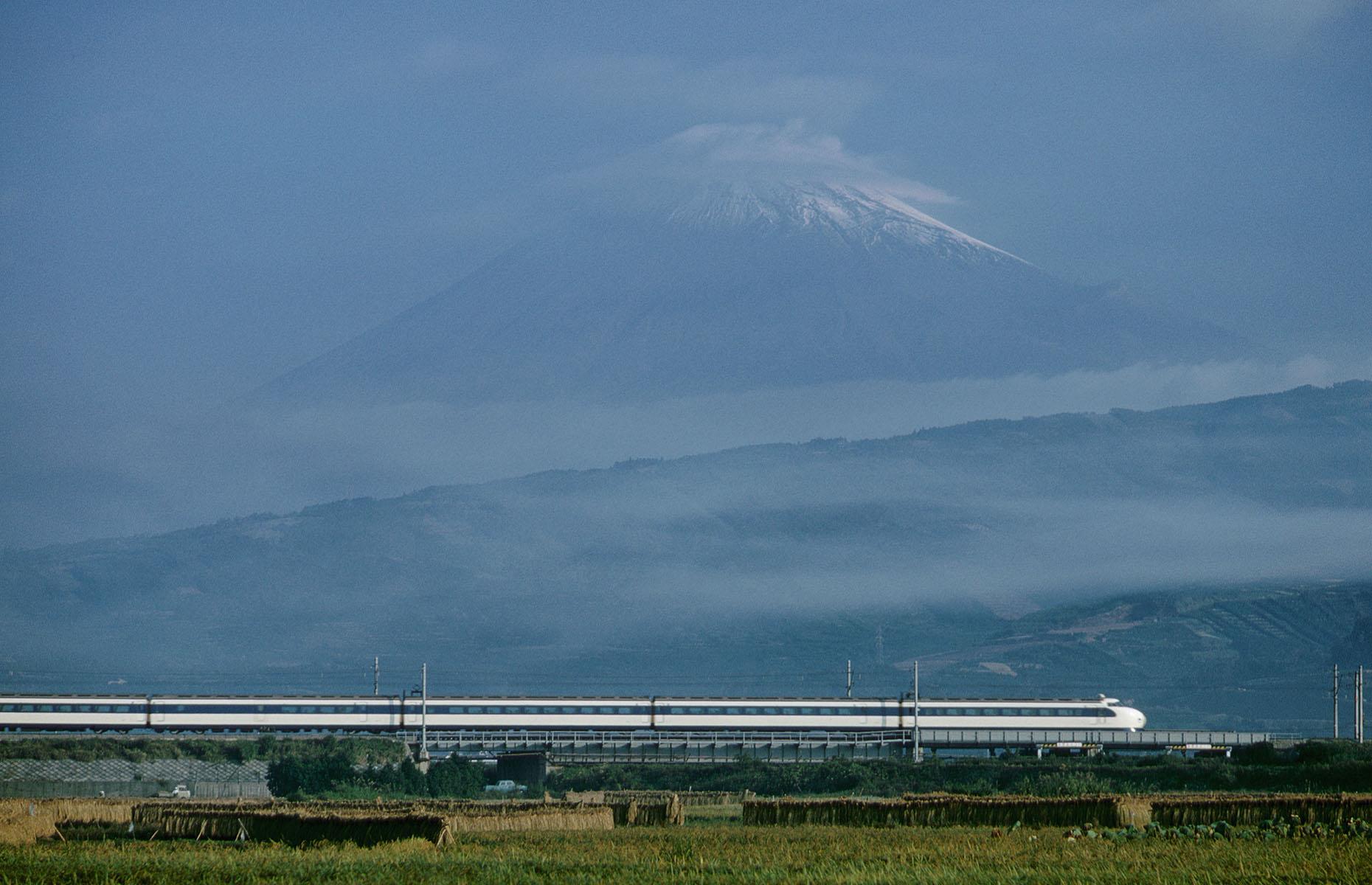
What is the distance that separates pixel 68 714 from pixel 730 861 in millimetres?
79694

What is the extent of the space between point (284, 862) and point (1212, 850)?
730 inches

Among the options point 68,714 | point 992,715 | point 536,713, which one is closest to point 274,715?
point 68,714

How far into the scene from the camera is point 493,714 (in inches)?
4227

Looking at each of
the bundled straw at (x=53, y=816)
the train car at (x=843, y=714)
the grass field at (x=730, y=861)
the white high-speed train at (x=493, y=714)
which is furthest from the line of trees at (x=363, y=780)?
the grass field at (x=730, y=861)

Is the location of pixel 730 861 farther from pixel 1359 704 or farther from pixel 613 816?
pixel 1359 704

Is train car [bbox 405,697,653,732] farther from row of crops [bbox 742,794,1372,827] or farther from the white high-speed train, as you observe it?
row of crops [bbox 742,794,1372,827]

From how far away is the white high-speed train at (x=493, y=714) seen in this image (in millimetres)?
103500

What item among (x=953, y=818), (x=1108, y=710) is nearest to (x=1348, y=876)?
(x=953, y=818)

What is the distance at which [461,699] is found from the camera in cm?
10638

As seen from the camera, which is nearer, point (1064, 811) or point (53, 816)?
point (1064, 811)

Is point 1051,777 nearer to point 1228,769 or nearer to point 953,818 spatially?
point 1228,769

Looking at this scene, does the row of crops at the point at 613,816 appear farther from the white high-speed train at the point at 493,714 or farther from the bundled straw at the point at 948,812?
the white high-speed train at the point at 493,714

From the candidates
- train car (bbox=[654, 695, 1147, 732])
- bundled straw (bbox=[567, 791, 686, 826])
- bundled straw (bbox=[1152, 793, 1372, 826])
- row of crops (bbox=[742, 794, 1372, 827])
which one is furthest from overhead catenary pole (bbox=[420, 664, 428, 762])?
bundled straw (bbox=[1152, 793, 1372, 826])

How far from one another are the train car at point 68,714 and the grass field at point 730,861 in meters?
66.6
